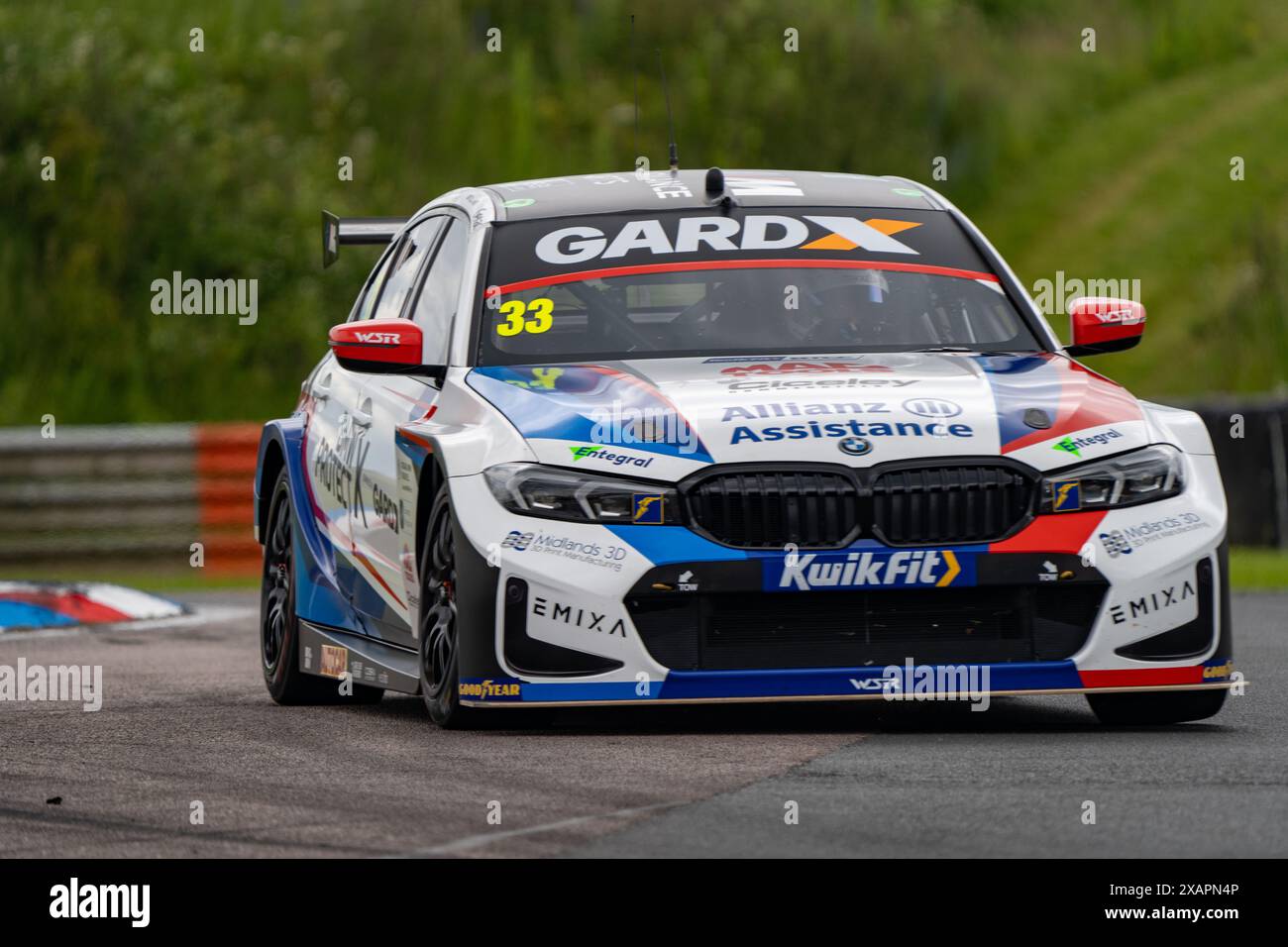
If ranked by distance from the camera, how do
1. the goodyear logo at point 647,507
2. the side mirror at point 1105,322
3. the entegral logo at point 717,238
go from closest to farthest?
1. the goodyear logo at point 647,507
2. the side mirror at point 1105,322
3. the entegral logo at point 717,238

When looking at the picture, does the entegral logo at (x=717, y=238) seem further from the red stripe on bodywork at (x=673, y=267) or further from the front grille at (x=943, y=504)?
the front grille at (x=943, y=504)

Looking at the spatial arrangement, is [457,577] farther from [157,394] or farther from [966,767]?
[157,394]

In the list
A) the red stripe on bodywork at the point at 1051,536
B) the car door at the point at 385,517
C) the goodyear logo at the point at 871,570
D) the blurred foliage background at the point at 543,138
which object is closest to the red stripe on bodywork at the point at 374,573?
the car door at the point at 385,517

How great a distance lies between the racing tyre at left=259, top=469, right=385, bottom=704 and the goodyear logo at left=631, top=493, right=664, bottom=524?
241cm

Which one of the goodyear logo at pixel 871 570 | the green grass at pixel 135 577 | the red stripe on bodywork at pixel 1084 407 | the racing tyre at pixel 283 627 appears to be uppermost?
the red stripe on bodywork at pixel 1084 407

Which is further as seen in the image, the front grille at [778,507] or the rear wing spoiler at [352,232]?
the rear wing spoiler at [352,232]

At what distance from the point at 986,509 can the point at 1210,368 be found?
19.1 m

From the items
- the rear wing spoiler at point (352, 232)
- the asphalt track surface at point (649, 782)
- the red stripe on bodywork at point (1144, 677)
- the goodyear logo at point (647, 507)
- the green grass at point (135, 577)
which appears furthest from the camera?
the green grass at point (135, 577)

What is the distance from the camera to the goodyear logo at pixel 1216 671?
838 centimetres

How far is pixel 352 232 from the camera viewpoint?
37.1ft

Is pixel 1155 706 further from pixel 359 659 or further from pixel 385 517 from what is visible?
pixel 359 659

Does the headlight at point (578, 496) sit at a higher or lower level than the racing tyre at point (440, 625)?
higher

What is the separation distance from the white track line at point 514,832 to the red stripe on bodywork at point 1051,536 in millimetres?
1648

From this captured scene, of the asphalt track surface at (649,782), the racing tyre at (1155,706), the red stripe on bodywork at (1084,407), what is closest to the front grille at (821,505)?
the red stripe on bodywork at (1084,407)
